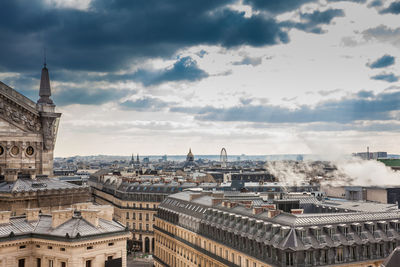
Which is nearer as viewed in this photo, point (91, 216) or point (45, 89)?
point (91, 216)

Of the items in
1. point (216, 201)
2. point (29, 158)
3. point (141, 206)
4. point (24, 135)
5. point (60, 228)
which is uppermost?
point (24, 135)

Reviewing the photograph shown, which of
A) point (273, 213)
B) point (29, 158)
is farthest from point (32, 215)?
point (273, 213)

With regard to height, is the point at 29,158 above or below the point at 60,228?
above

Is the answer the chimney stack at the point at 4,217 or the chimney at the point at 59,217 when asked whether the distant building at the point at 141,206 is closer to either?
the chimney at the point at 59,217

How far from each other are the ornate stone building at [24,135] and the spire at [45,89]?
1.90 m

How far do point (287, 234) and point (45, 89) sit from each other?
129 feet

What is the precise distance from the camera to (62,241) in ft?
138

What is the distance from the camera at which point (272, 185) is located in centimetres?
13100

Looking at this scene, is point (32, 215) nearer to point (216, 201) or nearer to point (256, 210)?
point (256, 210)

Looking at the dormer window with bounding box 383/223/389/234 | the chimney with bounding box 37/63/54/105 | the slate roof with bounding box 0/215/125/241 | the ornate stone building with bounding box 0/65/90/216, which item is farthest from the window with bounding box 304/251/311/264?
the chimney with bounding box 37/63/54/105

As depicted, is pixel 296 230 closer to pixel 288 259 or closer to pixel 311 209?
pixel 288 259

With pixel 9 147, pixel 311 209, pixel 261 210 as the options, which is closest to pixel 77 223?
pixel 9 147

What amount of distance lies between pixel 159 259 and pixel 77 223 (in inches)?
2128

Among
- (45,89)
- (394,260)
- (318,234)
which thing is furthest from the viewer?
(45,89)
